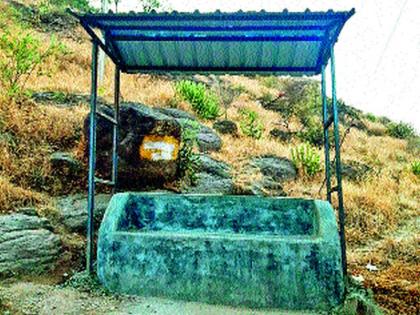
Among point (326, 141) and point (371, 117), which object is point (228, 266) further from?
point (371, 117)

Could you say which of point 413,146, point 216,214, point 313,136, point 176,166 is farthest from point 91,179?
point 413,146

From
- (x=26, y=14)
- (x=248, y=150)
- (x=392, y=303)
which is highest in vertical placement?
(x=26, y=14)

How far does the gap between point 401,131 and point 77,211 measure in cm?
1886

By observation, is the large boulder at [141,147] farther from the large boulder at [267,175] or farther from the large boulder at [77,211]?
the large boulder at [267,175]

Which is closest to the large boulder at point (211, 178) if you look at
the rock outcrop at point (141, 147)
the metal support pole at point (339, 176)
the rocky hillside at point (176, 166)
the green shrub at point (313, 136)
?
the rocky hillside at point (176, 166)

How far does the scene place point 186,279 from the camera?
446 centimetres

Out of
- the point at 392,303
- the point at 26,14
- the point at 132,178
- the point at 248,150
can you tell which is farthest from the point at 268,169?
the point at 26,14

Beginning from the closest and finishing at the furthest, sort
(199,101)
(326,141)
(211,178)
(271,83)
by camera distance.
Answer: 1. (326,141)
2. (211,178)
3. (199,101)
4. (271,83)

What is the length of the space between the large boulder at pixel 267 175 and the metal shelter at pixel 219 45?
11.3 ft

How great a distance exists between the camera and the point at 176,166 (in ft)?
25.9

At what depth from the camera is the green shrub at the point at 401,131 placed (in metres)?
21.0

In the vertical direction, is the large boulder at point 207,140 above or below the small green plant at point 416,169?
above

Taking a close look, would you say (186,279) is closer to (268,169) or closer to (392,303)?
(392,303)

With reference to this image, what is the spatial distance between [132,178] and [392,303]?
4555mm
